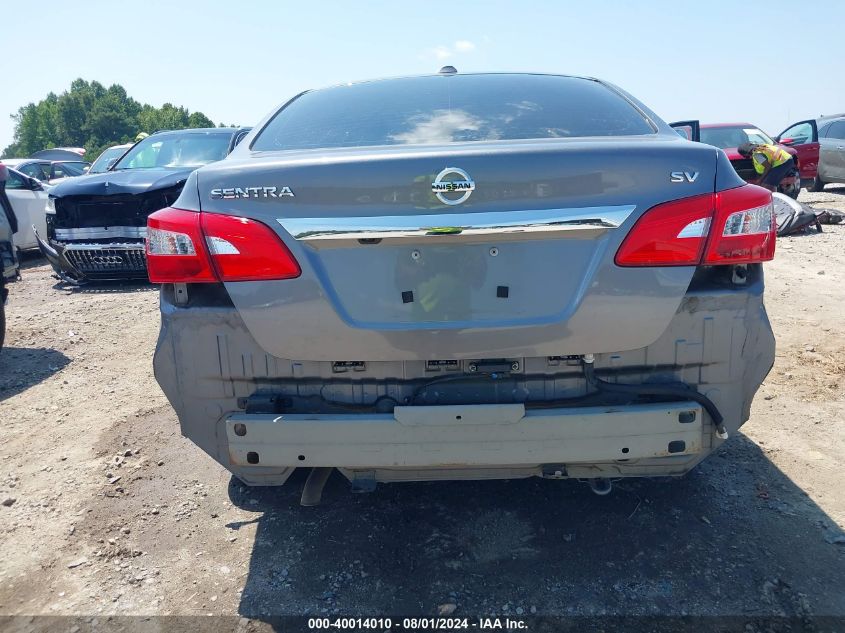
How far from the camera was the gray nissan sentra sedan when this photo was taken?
2.07m

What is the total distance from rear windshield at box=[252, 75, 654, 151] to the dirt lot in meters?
1.53

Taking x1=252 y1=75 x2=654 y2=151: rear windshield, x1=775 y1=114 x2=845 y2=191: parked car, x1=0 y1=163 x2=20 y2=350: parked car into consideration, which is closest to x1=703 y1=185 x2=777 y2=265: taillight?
x1=252 y1=75 x2=654 y2=151: rear windshield

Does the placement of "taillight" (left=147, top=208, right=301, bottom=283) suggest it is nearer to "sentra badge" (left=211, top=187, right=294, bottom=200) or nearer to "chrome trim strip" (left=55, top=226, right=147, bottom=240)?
"sentra badge" (left=211, top=187, right=294, bottom=200)

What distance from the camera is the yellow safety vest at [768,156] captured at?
A: 1016cm

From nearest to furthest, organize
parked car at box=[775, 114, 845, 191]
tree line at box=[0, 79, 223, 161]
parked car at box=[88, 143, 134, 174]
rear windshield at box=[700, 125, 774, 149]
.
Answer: parked car at box=[88, 143, 134, 174] → rear windshield at box=[700, 125, 774, 149] → parked car at box=[775, 114, 845, 191] → tree line at box=[0, 79, 223, 161]

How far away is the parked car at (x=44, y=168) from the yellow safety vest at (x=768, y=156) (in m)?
10.5

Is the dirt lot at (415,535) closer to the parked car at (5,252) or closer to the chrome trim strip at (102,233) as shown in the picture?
the parked car at (5,252)

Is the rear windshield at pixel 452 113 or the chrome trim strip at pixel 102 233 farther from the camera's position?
the chrome trim strip at pixel 102 233

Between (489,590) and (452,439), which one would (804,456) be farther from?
(452,439)

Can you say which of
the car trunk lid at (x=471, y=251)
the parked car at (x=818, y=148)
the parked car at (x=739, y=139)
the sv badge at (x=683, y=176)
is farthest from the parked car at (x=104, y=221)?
the parked car at (x=818, y=148)

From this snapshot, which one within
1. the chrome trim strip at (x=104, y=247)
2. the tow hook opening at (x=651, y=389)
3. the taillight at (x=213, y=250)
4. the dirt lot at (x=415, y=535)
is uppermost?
the taillight at (x=213, y=250)

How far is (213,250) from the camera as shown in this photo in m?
2.17

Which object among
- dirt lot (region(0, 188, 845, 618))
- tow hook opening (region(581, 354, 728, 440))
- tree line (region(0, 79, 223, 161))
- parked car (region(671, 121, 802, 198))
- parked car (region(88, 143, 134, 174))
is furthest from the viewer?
tree line (region(0, 79, 223, 161))

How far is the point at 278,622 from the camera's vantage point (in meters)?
2.26
